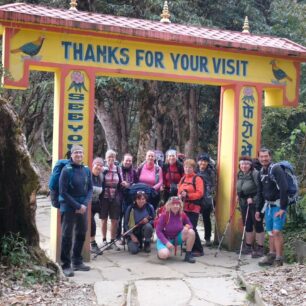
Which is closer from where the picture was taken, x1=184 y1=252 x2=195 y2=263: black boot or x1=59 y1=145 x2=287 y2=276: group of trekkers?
x1=59 y1=145 x2=287 y2=276: group of trekkers

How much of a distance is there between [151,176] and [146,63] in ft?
6.08

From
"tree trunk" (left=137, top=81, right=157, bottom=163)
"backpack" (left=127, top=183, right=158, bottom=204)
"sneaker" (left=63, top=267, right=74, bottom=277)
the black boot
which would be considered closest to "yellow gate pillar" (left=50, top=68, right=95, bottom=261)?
"sneaker" (left=63, top=267, right=74, bottom=277)

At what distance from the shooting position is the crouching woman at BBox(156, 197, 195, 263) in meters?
7.87

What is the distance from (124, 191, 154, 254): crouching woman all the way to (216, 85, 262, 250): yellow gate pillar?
4.48 ft

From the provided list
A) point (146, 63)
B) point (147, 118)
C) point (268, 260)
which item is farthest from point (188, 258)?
point (147, 118)

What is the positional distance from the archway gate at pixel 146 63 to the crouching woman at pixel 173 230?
1.22 meters

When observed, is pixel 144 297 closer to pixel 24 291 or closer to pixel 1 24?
pixel 24 291

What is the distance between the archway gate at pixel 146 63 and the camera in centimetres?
741

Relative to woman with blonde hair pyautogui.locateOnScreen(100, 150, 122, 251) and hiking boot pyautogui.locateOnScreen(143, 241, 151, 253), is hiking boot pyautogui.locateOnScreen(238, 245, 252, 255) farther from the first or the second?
woman with blonde hair pyautogui.locateOnScreen(100, 150, 122, 251)

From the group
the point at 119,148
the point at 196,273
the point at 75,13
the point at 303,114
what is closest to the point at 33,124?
the point at 119,148

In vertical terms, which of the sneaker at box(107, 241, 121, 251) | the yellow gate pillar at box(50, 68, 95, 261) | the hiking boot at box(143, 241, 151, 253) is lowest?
the sneaker at box(107, 241, 121, 251)

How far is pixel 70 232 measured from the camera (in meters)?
7.05

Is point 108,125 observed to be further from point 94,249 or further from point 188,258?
point 188,258

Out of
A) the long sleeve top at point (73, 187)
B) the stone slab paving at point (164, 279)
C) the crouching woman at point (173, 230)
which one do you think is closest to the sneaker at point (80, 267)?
the stone slab paving at point (164, 279)
